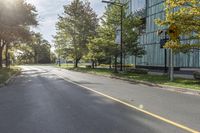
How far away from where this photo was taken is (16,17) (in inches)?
1580

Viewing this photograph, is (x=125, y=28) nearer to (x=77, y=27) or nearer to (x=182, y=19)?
(x=182, y=19)

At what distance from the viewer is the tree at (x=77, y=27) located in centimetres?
6662

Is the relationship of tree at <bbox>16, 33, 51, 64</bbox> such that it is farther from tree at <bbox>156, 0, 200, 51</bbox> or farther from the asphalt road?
the asphalt road

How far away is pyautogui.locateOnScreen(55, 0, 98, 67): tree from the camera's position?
66625 mm

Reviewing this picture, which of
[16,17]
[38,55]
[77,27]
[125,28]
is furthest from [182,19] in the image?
[38,55]

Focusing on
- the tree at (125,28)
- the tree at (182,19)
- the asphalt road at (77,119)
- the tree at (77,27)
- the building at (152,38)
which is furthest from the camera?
the tree at (77,27)

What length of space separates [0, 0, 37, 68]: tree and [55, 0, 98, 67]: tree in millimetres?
20615

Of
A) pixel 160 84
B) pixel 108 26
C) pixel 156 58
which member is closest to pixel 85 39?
pixel 156 58

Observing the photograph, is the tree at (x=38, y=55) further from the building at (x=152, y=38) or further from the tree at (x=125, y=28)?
the tree at (x=125, y=28)

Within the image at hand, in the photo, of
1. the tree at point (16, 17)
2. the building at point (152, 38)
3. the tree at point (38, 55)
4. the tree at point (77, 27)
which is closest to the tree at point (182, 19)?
the tree at point (16, 17)

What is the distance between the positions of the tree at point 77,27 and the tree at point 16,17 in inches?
812

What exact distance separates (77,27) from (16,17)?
28.0 metres

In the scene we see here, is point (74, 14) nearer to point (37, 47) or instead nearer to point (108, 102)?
point (108, 102)

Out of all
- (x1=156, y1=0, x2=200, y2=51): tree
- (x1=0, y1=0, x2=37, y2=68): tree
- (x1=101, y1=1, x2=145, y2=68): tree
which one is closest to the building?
(x1=101, y1=1, x2=145, y2=68): tree
